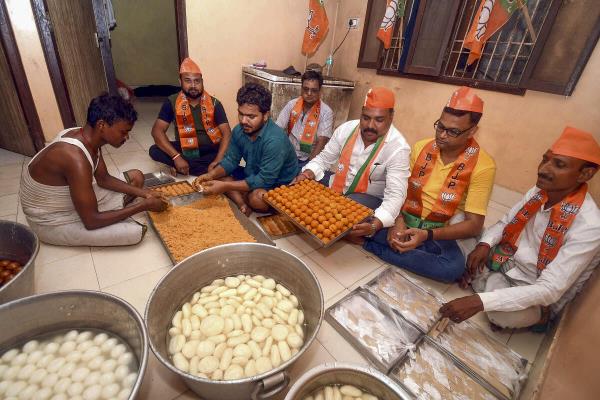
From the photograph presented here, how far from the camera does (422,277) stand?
7.23ft

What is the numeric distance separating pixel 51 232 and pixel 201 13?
3.36 meters

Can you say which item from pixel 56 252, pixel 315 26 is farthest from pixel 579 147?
pixel 315 26

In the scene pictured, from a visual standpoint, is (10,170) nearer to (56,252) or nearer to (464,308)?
(56,252)

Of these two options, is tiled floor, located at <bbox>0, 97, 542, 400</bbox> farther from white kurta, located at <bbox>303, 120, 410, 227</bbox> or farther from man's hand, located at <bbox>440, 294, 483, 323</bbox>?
white kurta, located at <bbox>303, 120, 410, 227</bbox>

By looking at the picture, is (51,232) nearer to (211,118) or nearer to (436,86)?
(211,118)

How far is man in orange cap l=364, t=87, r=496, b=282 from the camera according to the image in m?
1.94

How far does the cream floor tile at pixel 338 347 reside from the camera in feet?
5.01

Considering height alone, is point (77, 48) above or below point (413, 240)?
above

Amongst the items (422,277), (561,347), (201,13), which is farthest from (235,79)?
(561,347)

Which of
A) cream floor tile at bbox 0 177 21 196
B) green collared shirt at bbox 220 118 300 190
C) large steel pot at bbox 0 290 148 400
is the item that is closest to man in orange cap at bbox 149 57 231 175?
green collared shirt at bbox 220 118 300 190

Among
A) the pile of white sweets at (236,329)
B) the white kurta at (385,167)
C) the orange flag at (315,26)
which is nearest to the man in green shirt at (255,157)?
the white kurta at (385,167)

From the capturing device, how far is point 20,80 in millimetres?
3260

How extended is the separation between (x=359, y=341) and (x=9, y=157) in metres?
4.62

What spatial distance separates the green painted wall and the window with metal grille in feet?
19.0
